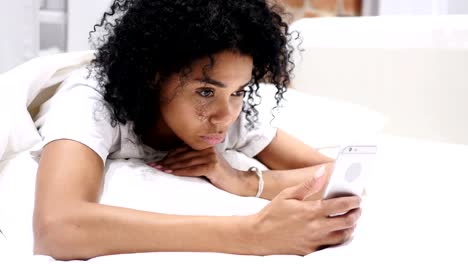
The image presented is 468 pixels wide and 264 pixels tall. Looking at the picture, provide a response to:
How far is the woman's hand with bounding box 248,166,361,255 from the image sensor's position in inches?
30.8

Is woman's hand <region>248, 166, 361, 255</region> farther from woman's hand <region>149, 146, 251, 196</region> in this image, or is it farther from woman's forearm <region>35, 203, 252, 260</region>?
woman's hand <region>149, 146, 251, 196</region>

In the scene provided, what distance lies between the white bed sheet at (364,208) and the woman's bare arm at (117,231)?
0.07 ft

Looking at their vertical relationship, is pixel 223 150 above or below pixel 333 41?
below

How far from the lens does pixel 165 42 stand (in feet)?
3.22

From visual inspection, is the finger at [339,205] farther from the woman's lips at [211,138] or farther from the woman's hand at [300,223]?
the woman's lips at [211,138]

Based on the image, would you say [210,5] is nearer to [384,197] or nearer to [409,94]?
[384,197]

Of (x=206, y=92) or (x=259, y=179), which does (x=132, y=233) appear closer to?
(x=206, y=92)

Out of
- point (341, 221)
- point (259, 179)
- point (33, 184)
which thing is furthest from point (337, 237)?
point (33, 184)

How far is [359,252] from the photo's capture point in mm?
748

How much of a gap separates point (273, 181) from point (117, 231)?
0.42 meters

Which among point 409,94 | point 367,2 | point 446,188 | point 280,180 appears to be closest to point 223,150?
point 280,180

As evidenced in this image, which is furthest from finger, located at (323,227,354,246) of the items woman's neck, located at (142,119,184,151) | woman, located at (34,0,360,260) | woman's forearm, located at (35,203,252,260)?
woman's neck, located at (142,119,184,151)

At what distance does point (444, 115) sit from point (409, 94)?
0.12 m

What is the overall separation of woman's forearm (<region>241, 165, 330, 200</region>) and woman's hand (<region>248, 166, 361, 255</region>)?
0.31 m
